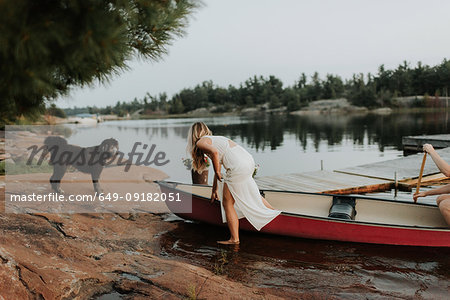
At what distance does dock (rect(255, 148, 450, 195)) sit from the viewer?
397 inches

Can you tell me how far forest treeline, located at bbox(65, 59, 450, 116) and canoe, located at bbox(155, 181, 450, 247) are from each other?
88042 millimetres

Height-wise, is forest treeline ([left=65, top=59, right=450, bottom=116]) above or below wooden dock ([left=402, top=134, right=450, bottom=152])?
above

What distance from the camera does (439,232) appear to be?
5383mm

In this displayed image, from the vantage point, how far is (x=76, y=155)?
7.25 meters

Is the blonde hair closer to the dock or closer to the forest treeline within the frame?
the dock

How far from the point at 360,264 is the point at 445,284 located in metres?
1.09

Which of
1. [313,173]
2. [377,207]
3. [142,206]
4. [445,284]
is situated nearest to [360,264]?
[445,284]

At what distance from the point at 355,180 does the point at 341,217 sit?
5.09 m

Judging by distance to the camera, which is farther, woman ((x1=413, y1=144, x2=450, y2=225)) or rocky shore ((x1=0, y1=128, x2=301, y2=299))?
woman ((x1=413, y1=144, x2=450, y2=225))

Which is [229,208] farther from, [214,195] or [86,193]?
[86,193]

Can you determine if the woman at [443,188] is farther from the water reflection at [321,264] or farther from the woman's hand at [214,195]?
the woman's hand at [214,195]

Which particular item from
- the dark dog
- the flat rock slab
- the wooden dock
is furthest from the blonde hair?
the wooden dock

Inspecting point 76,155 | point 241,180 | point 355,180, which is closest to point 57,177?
point 76,155

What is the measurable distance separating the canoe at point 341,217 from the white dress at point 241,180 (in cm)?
44
